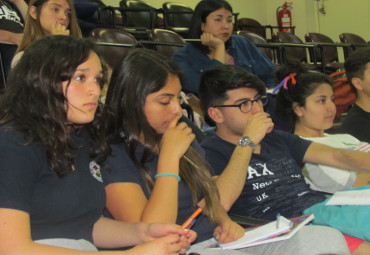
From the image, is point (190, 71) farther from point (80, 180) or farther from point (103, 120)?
point (80, 180)

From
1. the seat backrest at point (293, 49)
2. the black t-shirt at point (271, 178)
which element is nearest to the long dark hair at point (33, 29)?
the black t-shirt at point (271, 178)

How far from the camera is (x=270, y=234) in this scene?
4.59 feet

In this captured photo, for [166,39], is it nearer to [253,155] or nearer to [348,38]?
[253,155]

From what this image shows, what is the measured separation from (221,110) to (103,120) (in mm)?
681

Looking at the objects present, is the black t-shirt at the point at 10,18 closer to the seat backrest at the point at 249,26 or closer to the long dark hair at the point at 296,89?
the long dark hair at the point at 296,89

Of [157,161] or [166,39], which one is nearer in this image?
[157,161]

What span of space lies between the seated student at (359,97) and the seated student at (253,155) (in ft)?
2.20

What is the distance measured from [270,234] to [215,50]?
6.36 ft

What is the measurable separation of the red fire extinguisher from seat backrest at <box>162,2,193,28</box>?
10.2 feet

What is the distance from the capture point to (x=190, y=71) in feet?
9.93

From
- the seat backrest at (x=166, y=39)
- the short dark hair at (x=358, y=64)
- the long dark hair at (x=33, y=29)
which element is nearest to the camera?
the long dark hair at (x=33, y=29)

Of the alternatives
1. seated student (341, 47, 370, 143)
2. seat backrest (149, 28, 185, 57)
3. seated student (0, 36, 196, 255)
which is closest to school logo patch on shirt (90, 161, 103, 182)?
seated student (0, 36, 196, 255)

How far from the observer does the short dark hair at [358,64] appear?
114 inches

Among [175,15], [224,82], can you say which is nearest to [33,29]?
[224,82]
